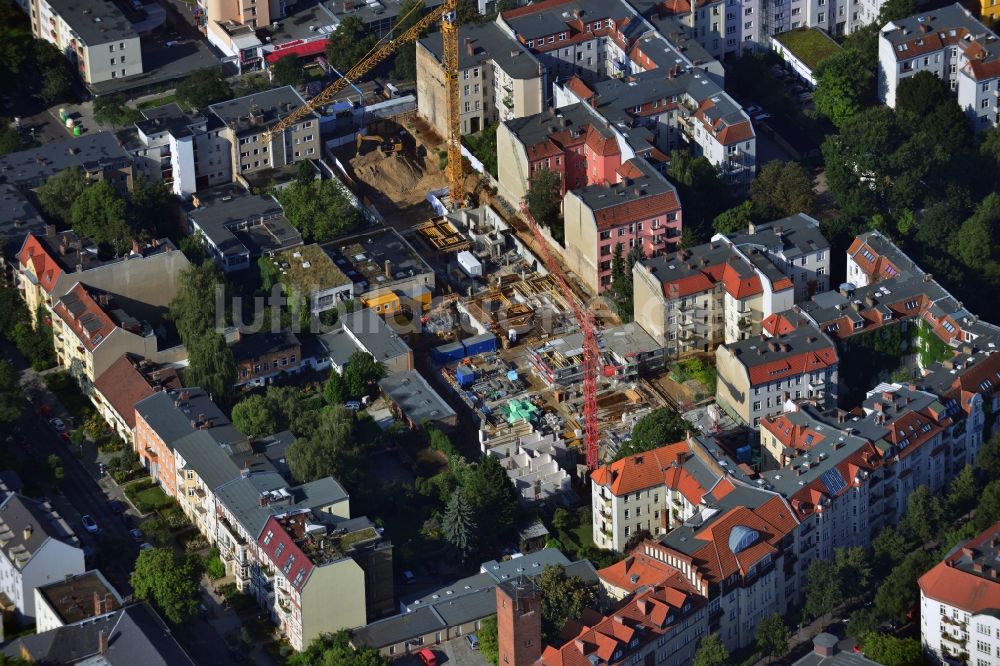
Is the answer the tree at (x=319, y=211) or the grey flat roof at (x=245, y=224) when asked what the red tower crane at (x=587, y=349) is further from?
the grey flat roof at (x=245, y=224)

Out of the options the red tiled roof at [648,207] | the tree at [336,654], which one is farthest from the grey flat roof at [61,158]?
the tree at [336,654]

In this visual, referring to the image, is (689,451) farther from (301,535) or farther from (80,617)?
(80,617)

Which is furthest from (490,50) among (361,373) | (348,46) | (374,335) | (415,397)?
(415,397)

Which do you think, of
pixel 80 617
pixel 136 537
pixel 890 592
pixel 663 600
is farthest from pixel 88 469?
pixel 890 592

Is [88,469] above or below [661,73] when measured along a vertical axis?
below

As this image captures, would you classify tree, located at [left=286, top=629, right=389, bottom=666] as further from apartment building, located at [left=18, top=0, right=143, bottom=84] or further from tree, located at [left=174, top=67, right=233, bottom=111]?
apartment building, located at [left=18, top=0, right=143, bottom=84]
